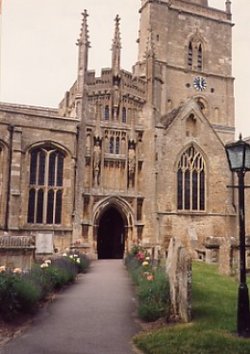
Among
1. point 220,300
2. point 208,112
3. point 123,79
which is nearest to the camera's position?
point 220,300

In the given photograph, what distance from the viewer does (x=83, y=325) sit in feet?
30.6

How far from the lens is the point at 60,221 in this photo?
2641cm

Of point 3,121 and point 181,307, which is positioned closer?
point 181,307

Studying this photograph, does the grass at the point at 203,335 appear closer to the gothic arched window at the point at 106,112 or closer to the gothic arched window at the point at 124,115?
the gothic arched window at the point at 106,112

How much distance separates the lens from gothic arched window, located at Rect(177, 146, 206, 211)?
29.3 metres

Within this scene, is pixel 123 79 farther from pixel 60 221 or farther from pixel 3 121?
pixel 60 221

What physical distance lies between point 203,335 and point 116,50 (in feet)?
80.8

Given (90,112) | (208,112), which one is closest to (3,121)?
(90,112)

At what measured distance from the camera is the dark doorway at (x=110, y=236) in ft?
97.3

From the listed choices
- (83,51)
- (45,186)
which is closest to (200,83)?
(83,51)

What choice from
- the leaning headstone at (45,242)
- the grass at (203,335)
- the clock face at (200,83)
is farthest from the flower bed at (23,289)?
the clock face at (200,83)

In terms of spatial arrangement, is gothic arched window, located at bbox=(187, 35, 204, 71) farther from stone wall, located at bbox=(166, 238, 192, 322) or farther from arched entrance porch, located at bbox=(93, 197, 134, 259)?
stone wall, located at bbox=(166, 238, 192, 322)

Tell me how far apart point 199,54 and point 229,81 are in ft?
14.3

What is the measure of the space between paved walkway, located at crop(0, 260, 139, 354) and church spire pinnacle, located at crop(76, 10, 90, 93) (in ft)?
54.6
